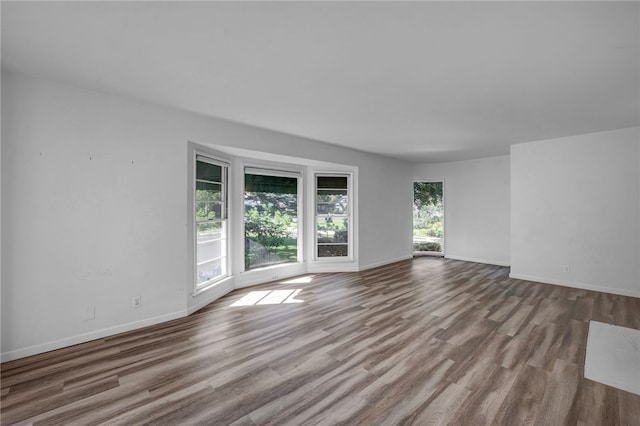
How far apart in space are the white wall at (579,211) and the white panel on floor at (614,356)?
1.78 metres

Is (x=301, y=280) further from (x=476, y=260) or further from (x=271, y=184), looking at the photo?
(x=476, y=260)

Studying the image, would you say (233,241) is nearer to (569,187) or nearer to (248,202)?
(248,202)

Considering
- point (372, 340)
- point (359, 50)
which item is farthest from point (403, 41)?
point (372, 340)

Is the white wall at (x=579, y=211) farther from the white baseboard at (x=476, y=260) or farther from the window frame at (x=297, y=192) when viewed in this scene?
the window frame at (x=297, y=192)

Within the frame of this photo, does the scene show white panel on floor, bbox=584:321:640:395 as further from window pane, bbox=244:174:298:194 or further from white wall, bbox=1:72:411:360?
window pane, bbox=244:174:298:194

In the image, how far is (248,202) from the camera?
194 inches

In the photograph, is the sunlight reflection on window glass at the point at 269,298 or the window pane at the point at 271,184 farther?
the window pane at the point at 271,184

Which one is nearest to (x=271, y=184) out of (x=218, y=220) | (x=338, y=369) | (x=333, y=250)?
(x=218, y=220)

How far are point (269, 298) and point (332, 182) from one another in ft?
9.35

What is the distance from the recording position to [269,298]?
4223mm

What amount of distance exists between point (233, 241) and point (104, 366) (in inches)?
96.7

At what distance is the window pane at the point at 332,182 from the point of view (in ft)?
19.4

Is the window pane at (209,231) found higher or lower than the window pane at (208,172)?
lower

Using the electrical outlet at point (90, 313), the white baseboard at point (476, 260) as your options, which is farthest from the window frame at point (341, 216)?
the electrical outlet at point (90, 313)
